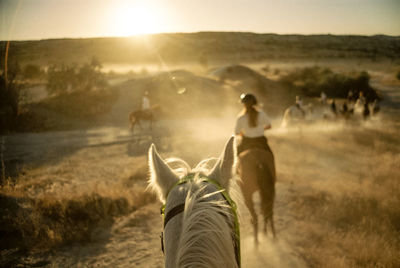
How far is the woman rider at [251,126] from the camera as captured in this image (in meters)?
4.35

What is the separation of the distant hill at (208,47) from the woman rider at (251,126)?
68923 millimetres

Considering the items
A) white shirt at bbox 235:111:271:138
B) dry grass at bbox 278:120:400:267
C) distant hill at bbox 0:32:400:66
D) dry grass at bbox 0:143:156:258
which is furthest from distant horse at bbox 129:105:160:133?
distant hill at bbox 0:32:400:66

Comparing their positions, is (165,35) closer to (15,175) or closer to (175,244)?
(15,175)

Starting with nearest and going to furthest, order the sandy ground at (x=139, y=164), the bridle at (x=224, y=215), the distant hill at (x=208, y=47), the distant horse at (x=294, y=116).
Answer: the bridle at (x=224, y=215)
the sandy ground at (x=139, y=164)
the distant horse at (x=294, y=116)
the distant hill at (x=208, y=47)

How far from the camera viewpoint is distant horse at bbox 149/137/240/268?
115cm

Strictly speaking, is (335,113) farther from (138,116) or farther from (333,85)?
(333,85)

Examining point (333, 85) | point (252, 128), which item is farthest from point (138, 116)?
point (333, 85)

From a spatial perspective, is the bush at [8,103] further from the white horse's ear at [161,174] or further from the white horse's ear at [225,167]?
the white horse's ear at [225,167]

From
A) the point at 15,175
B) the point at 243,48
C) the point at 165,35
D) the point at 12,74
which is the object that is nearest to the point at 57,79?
the point at 12,74

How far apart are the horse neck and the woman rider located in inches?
125

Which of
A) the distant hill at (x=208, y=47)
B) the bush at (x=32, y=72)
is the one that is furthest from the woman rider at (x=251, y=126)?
the distant hill at (x=208, y=47)

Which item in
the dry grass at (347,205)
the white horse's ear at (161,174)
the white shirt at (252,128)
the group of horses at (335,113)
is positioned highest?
the group of horses at (335,113)

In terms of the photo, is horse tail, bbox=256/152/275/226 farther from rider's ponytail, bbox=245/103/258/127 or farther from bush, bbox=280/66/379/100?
bush, bbox=280/66/379/100

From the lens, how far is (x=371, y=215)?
5.20 m
